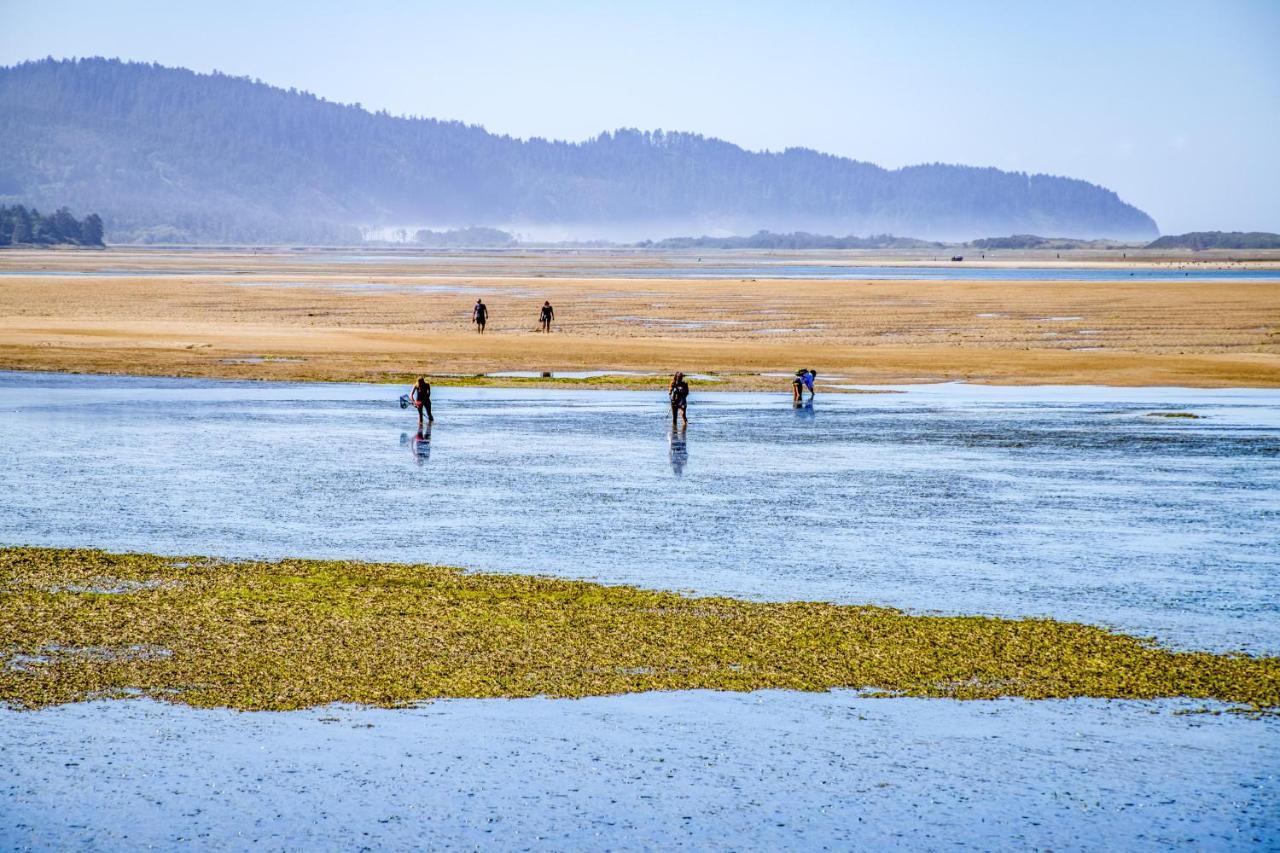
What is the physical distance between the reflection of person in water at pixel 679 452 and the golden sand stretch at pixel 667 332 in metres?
13.1

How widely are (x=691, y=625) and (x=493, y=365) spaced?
38052 millimetres

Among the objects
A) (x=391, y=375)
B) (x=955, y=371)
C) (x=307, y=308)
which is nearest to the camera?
(x=391, y=375)

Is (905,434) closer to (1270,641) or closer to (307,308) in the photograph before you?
(1270,641)

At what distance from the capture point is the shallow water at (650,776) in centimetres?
1093

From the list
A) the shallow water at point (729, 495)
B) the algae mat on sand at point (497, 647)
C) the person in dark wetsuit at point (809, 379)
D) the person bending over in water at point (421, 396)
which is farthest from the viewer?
the person in dark wetsuit at point (809, 379)

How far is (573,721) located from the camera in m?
13.4

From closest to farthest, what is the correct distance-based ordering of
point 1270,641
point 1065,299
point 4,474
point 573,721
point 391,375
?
point 573,721 < point 1270,641 < point 4,474 < point 391,375 < point 1065,299

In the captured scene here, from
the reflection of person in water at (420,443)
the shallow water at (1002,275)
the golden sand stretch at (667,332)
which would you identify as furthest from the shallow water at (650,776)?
the shallow water at (1002,275)

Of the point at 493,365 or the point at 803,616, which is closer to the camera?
the point at 803,616

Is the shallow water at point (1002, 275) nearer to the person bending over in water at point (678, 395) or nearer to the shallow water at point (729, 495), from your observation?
the shallow water at point (729, 495)

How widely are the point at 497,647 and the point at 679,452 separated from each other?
15907mm

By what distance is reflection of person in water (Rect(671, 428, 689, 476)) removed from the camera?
2862 cm

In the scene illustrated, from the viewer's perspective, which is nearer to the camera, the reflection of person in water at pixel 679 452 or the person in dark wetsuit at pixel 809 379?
the reflection of person in water at pixel 679 452

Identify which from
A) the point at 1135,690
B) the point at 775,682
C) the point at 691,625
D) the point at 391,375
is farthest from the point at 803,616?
the point at 391,375
